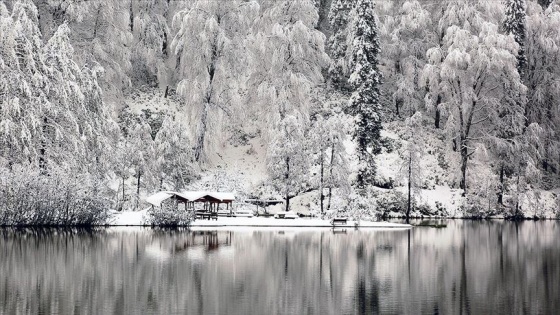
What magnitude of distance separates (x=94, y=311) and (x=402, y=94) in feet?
192

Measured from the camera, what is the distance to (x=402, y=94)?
7400cm

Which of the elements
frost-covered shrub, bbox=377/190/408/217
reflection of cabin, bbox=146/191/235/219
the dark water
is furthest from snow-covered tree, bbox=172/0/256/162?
the dark water

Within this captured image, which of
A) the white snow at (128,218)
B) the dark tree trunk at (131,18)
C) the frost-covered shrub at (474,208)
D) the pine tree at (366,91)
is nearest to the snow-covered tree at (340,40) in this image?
the pine tree at (366,91)

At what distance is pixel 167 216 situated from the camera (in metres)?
49.6

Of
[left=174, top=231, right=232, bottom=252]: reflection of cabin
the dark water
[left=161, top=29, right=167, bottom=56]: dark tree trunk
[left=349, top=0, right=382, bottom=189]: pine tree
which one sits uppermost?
[left=161, top=29, right=167, bottom=56]: dark tree trunk

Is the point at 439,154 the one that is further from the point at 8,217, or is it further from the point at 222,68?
the point at 8,217

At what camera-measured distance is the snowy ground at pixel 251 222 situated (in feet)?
165

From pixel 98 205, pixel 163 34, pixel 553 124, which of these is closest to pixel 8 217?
pixel 98 205

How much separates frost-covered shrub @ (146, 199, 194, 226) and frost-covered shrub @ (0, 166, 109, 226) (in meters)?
3.10

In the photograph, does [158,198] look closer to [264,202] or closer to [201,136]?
[264,202]

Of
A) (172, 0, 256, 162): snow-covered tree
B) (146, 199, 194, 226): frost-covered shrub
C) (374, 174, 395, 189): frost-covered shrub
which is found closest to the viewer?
(146, 199, 194, 226): frost-covered shrub

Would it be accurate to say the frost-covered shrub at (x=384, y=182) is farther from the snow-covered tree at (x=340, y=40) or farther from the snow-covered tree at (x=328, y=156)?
the snow-covered tree at (x=340, y=40)

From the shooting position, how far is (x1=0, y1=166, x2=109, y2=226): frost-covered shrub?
43.8 meters

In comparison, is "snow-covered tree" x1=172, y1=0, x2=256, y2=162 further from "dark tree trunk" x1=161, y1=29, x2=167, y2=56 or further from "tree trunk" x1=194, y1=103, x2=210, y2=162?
"dark tree trunk" x1=161, y1=29, x2=167, y2=56
